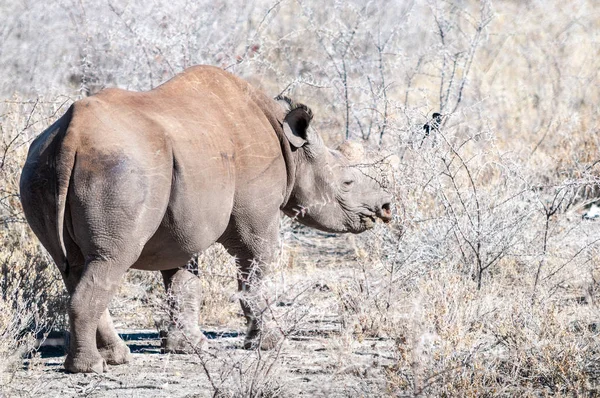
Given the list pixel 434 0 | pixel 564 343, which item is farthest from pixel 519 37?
pixel 564 343

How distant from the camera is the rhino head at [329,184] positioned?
23.9 ft

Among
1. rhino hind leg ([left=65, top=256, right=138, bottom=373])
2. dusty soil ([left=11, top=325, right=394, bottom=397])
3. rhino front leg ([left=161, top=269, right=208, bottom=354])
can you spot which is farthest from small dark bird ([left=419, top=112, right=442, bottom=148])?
rhino hind leg ([left=65, top=256, right=138, bottom=373])

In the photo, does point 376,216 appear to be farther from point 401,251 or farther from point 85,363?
point 85,363

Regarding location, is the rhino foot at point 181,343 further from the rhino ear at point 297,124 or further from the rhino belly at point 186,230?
the rhino ear at point 297,124

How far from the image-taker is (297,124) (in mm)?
7234

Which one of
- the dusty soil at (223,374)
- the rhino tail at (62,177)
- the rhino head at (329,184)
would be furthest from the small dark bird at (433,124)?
the rhino tail at (62,177)

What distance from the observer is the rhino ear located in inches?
282

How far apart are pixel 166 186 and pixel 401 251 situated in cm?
312

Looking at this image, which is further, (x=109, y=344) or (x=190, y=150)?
(x=109, y=344)

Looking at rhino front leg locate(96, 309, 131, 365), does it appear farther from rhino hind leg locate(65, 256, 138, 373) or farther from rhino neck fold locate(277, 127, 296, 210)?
rhino neck fold locate(277, 127, 296, 210)

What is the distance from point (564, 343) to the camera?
6.23 m

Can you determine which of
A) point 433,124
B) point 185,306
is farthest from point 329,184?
point 185,306

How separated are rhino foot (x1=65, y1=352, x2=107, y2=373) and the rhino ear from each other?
2.06m

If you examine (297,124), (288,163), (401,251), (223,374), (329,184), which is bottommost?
(223,374)
